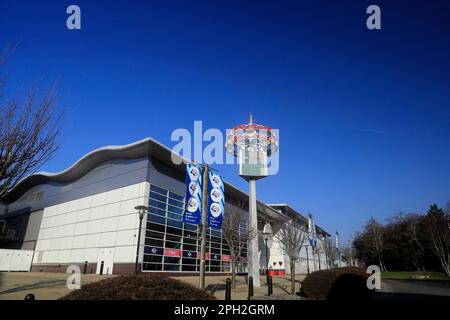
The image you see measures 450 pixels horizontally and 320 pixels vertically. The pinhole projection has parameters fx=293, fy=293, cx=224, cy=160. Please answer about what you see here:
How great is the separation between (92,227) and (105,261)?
4.99m

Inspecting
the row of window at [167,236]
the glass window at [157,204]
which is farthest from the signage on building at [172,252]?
the glass window at [157,204]

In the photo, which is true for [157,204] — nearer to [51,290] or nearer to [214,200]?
[214,200]

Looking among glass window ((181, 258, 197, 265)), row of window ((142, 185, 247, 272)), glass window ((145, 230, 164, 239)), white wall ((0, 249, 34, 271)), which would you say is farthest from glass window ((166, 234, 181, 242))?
white wall ((0, 249, 34, 271))

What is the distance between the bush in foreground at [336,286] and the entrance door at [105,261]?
66.6 feet

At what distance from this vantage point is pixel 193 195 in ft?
55.7

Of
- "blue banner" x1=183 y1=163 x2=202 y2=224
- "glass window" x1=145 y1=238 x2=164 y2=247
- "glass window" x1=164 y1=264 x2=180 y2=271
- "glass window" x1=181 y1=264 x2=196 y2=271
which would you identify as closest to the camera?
"blue banner" x1=183 y1=163 x2=202 y2=224

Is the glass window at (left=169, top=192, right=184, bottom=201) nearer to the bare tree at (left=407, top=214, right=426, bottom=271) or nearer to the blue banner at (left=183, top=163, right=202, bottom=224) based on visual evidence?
the blue banner at (left=183, top=163, right=202, bottom=224)

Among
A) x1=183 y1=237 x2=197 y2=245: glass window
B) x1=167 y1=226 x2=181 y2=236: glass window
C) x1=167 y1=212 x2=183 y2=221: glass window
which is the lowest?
x1=183 y1=237 x2=197 y2=245: glass window

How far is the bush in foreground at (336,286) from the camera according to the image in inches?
523

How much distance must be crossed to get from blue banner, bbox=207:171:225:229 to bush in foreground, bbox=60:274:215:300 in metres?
13.5

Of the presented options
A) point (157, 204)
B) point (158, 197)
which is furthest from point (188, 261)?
point (158, 197)

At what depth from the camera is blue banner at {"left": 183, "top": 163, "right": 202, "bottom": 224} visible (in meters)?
16.4

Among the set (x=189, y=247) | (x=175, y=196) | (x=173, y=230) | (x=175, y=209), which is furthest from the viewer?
(x=189, y=247)
